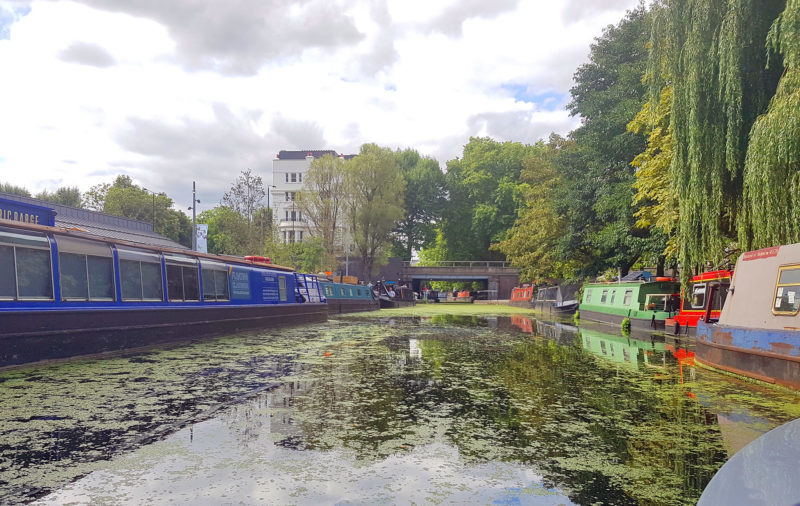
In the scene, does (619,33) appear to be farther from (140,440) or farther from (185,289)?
(140,440)

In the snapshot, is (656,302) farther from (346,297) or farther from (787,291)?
(346,297)

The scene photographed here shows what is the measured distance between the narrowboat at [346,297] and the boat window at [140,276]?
14909mm

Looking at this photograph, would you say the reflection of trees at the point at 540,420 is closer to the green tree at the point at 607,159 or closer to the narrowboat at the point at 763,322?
the narrowboat at the point at 763,322

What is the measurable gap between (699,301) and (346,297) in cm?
2117

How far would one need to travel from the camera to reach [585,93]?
95.8 ft

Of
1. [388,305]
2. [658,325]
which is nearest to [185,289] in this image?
[658,325]

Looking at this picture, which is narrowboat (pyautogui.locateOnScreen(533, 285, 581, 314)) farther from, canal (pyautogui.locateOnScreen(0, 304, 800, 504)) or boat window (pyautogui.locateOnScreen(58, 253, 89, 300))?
boat window (pyautogui.locateOnScreen(58, 253, 89, 300))

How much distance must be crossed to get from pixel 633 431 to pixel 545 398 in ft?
5.49

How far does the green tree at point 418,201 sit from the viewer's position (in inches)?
2366

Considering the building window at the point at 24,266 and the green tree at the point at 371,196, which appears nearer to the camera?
the building window at the point at 24,266

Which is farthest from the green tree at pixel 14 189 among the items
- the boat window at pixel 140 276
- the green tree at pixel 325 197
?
the boat window at pixel 140 276

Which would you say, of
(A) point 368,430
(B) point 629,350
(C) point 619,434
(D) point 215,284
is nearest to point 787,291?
(C) point 619,434

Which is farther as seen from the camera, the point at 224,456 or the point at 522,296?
the point at 522,296

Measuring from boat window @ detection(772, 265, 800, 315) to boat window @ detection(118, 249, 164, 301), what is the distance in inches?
474
